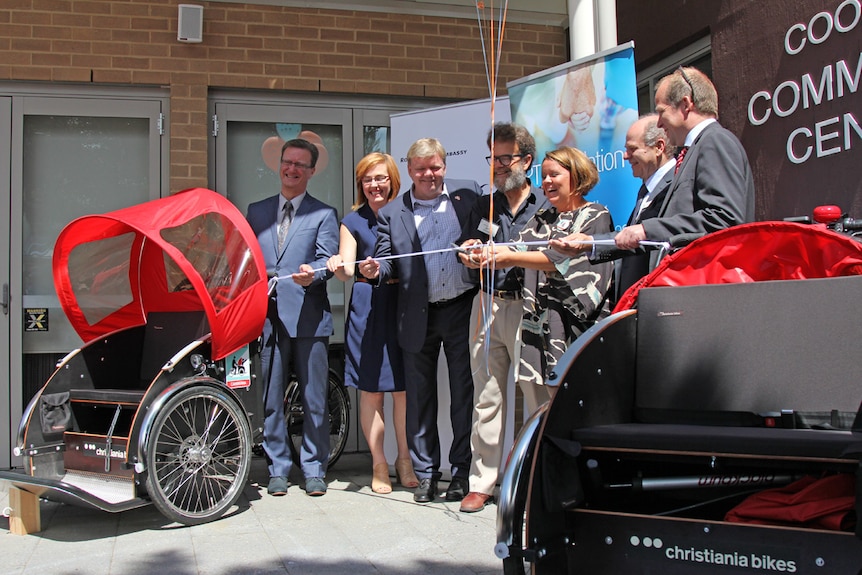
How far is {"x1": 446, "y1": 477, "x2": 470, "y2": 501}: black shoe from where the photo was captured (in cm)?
469

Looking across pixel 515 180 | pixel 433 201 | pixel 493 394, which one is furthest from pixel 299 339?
pixel 515 180

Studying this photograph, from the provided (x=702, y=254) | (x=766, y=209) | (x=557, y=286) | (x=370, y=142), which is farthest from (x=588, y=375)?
(x=370, y=142)

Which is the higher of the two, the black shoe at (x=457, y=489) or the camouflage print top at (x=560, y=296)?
the camouflage print top at (x=560, y=296)

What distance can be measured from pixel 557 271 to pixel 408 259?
3.70 feet

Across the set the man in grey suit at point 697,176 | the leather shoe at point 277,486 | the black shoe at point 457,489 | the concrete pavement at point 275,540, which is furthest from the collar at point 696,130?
the leather shoe at point 277,486

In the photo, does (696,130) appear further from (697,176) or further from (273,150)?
(273,150)

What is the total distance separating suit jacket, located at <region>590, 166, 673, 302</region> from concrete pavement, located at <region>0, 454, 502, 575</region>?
1.33 m

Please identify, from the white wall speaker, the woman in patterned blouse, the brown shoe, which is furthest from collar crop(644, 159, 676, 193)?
the white wall speaker

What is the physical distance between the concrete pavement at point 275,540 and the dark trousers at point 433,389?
27 centimetres

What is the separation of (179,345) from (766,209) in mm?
3530

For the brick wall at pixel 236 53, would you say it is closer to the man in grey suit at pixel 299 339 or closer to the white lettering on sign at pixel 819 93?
the man in grey suit at pixel 299 339

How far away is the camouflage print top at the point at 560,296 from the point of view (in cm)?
380

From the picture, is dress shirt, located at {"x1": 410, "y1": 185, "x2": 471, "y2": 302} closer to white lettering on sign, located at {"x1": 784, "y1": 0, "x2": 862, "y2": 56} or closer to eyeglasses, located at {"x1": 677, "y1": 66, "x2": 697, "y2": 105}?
eyeglasses, located at {"x1": 677, "y1": 66, "x2": 697, "y2": 105}

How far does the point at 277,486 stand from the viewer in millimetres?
4914
